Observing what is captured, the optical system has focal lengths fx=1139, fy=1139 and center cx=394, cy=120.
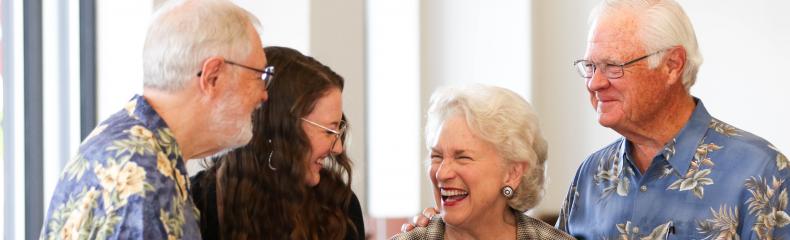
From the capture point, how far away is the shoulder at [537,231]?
9.26ft

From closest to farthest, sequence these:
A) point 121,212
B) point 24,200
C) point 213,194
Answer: point 121,212 < point 213,194 < point 24,200

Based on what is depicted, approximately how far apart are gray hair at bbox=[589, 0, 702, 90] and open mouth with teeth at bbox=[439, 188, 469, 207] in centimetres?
56

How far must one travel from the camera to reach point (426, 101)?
5.09 meters

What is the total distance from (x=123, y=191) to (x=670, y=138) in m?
1.32

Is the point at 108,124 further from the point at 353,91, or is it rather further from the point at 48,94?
the point at 353,91

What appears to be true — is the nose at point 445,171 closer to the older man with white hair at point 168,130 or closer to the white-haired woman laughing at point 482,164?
the white-haired woman laughing at point 482,164

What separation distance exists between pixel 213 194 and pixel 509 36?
2794 millimetres

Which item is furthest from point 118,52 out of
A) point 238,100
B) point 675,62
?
point 675,62

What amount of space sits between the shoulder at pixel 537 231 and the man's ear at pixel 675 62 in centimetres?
49

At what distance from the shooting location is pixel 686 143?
8.51ft

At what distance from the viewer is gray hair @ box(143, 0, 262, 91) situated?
209cm

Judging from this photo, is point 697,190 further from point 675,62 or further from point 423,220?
point 423,220

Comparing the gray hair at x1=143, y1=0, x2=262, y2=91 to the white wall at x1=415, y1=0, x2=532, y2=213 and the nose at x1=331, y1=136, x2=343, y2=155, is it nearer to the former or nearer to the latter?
the nose at x1=331, y1=136, x2=343, y2=155

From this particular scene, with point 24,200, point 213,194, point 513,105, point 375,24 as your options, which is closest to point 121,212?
point 213,194
